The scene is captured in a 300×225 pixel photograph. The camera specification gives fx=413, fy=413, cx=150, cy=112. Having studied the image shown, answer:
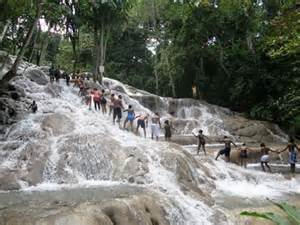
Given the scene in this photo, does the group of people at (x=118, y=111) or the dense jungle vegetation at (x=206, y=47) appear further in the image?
the dense jungle vegetation at (x=206, y=47)

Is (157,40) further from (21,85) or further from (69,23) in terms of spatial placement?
(21,85)

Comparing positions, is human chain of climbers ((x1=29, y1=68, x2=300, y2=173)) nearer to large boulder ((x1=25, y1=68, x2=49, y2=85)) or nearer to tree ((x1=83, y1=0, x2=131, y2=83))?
large boulder ((x1=25, y1=68, x2=49, y2=85))

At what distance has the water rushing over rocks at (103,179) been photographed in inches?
321

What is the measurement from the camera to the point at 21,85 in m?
22.9

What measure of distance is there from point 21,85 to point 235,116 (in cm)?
1419

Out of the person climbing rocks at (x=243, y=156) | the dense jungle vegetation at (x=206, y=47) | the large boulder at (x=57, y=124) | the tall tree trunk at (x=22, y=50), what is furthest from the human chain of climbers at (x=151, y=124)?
the dense jungle vegetation at (x=206, y=47)

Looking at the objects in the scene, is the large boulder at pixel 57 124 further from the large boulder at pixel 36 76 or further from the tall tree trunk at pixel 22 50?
the large boulder at pixel 36 76

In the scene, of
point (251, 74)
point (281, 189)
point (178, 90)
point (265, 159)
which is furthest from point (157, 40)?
point (281, 189)

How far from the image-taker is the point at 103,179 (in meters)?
12.3

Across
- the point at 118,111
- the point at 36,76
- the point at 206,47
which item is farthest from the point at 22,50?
the point at 206,47

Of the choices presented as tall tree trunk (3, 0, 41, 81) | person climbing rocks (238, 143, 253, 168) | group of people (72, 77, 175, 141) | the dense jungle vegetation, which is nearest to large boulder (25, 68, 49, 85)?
the dense jungle vegetation

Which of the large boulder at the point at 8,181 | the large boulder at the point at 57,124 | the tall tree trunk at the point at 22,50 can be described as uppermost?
the tall tree trunk at the point at 22,50

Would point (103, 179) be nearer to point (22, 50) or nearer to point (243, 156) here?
point (22, 50)

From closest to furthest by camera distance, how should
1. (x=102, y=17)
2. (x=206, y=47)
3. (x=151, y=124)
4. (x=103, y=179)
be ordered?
(x=103, y=179)
(x=151, y=124)
(x=102, y=17)
(x=206, y=47)
